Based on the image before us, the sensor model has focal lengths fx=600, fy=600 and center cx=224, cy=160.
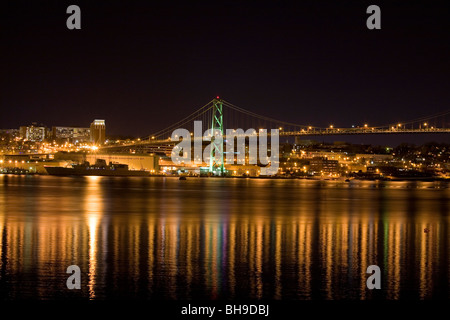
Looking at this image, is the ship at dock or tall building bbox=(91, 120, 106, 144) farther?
tall building bbox=(91, 120, 106, 144)

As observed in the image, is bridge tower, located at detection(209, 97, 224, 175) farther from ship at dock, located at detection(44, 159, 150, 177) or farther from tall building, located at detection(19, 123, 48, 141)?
tall building, located at detection(19, 123, 48, 141)

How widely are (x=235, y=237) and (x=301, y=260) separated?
214 cm

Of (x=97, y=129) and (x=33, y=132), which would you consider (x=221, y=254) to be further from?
(x=33, y=132)

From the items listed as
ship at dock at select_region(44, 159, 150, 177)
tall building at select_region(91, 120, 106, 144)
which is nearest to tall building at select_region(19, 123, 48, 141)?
tall building at select_region(91, 120, 106, 144)

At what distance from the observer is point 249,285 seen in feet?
18.5

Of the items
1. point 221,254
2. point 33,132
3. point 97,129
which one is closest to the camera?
point 221,254

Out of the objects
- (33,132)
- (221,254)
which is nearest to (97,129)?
(33,132)

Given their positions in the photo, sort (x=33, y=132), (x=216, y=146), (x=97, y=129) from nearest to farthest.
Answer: (x=216, y=146), (x=97, y=129), (x=33, y=132)

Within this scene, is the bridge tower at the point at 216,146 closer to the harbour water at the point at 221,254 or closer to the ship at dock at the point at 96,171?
the ship at dock at the point at 96,171

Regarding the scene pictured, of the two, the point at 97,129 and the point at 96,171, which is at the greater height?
the point at 97,129

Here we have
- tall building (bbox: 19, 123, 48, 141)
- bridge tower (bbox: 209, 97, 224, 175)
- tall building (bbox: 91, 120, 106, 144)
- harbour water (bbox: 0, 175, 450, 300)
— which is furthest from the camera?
tall building (bbox: 19, 123, 48, 141)

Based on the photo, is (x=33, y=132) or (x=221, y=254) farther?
(x=33, y=132)
